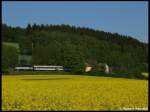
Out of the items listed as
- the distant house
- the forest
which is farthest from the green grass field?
the distant house

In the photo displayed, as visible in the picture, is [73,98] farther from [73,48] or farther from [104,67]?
[104,67]

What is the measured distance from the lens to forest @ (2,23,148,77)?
51.6 meters

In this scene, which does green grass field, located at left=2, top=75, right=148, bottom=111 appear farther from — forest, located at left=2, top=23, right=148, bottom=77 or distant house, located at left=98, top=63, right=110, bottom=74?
distant house, located at left=98, top=63, right=110, bottom=74

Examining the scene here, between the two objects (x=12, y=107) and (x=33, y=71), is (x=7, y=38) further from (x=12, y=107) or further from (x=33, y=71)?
(x=12, y=107)

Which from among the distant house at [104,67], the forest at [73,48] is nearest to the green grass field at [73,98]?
the forest at [73,48]

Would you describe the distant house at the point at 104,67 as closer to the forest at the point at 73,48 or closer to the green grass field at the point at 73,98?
the forest at the point at 73,48

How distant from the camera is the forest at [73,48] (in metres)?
51.6

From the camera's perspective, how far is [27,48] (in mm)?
69500

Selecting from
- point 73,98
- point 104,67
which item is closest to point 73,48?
point 73,98

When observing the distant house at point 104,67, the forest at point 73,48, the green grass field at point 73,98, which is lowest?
the distant house at point 104,67

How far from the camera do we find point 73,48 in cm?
5188

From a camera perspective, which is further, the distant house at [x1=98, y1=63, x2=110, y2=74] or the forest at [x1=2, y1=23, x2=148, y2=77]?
the distant house at [x1=98, y1=63, x2=110, y2=74]

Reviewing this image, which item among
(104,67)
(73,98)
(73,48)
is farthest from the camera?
(104,67)

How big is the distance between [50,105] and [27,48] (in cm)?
5119
